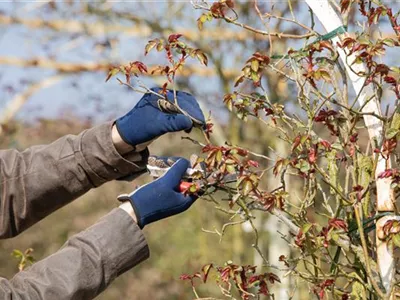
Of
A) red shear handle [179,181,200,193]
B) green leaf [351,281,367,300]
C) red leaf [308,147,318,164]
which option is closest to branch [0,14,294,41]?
red shear handle [179,181,200,193]

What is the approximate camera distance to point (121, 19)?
22.3 feet

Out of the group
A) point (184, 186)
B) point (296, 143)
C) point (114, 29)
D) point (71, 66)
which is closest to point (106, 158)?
point (184, 186)

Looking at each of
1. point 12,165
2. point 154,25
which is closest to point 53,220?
point 154,25

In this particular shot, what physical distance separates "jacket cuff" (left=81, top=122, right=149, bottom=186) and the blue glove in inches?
2.7

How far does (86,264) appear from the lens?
229cm

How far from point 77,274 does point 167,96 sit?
579 mm

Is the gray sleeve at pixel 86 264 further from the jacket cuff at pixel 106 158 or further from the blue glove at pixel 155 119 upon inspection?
the jacket cuff at pixel 106 158

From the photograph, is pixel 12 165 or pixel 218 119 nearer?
pixel 12 165

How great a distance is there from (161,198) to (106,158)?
0.51 meters

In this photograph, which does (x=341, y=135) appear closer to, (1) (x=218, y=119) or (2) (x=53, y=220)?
(1) (x=218, y=119)

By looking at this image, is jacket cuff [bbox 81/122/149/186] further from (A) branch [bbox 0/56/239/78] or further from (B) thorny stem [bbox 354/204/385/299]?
(A) branch [bbox 0/56/239/78]

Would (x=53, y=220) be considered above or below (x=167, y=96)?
below

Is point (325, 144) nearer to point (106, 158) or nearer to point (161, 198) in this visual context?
point (161, 198)

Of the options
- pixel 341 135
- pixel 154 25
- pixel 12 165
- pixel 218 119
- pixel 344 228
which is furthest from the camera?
pixel 218 119
